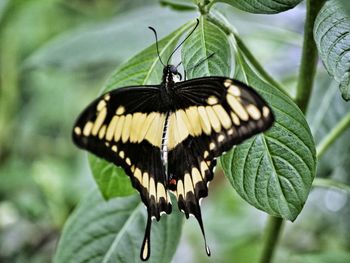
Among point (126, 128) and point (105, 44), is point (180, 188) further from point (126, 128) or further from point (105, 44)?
point (105, 44)

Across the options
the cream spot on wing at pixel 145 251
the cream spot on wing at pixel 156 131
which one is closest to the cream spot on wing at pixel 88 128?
the cream spot on wing at pixel 156 131

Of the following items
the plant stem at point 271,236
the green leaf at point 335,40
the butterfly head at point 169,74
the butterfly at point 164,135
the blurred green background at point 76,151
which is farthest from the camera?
the blurred green background at point 76,151

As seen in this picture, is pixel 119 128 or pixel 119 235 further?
pixel 119 235

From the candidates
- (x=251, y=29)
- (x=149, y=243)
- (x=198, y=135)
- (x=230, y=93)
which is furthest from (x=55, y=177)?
(x=230, y=93)

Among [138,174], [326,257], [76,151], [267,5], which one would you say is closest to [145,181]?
[138,174]

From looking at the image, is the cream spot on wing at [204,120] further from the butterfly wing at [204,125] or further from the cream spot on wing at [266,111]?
the cream spot on wing at [266,111]

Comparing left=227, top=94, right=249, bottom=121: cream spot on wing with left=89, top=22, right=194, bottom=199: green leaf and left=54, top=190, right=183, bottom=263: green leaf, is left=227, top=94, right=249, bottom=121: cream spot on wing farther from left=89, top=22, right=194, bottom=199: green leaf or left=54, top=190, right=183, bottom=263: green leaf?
left=54, top=190, right=183, bottom=263: green leaf

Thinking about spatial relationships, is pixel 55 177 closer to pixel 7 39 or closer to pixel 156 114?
pixel 7 39
